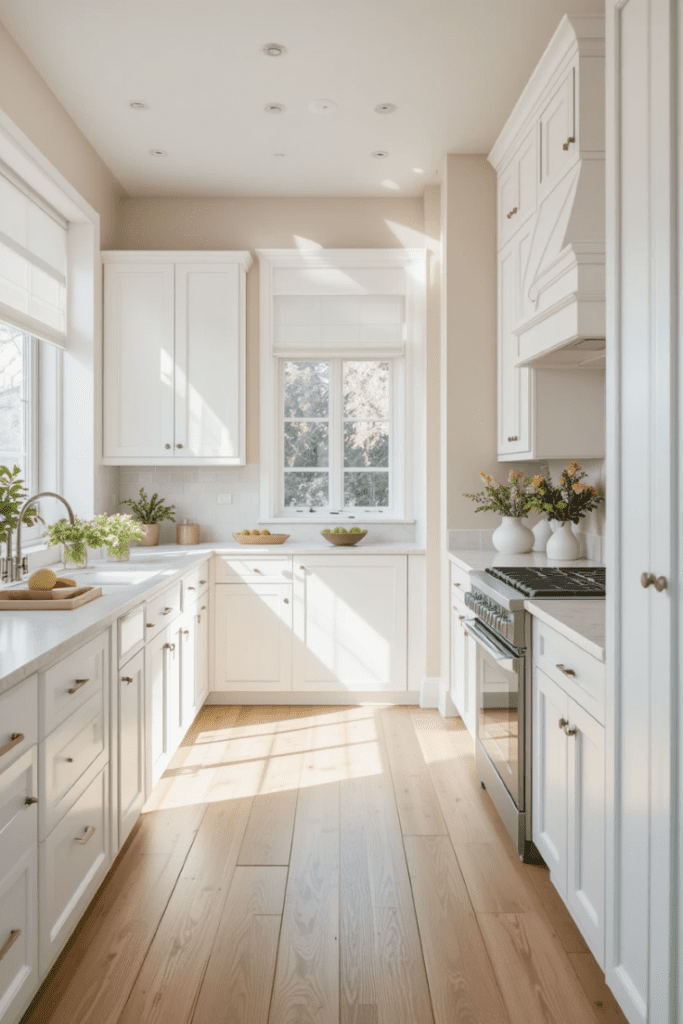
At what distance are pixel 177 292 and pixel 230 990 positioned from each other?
370 cm

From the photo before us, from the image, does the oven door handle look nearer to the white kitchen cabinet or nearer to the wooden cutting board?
the white kitchen cabinet

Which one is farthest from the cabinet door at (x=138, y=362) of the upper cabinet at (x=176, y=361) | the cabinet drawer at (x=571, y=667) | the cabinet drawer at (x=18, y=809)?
the cabinet drawer at (x=18, y=809)

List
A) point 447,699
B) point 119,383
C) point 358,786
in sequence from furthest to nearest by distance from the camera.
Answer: point 119,383
point 447,699
point 358,786

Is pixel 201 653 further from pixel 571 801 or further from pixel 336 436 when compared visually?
pixel 571 801

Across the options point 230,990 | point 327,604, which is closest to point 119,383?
point 327,604

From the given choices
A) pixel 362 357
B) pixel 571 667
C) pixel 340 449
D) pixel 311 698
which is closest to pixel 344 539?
pixel 340 449

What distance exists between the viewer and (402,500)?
4.92m

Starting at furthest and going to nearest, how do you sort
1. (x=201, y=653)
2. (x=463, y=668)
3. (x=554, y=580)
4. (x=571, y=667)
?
1. (x=201, y=653)
2. (x=463, y=668)
3. (x=554, y=580)
4. (x=571, y=667)

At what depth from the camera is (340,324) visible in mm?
4840

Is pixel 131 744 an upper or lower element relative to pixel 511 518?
lower

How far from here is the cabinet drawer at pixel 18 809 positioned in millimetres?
1627

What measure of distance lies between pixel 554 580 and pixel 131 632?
5.10ft

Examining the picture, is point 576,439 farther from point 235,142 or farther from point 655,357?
point 235,142

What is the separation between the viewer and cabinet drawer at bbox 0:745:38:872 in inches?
64.1
